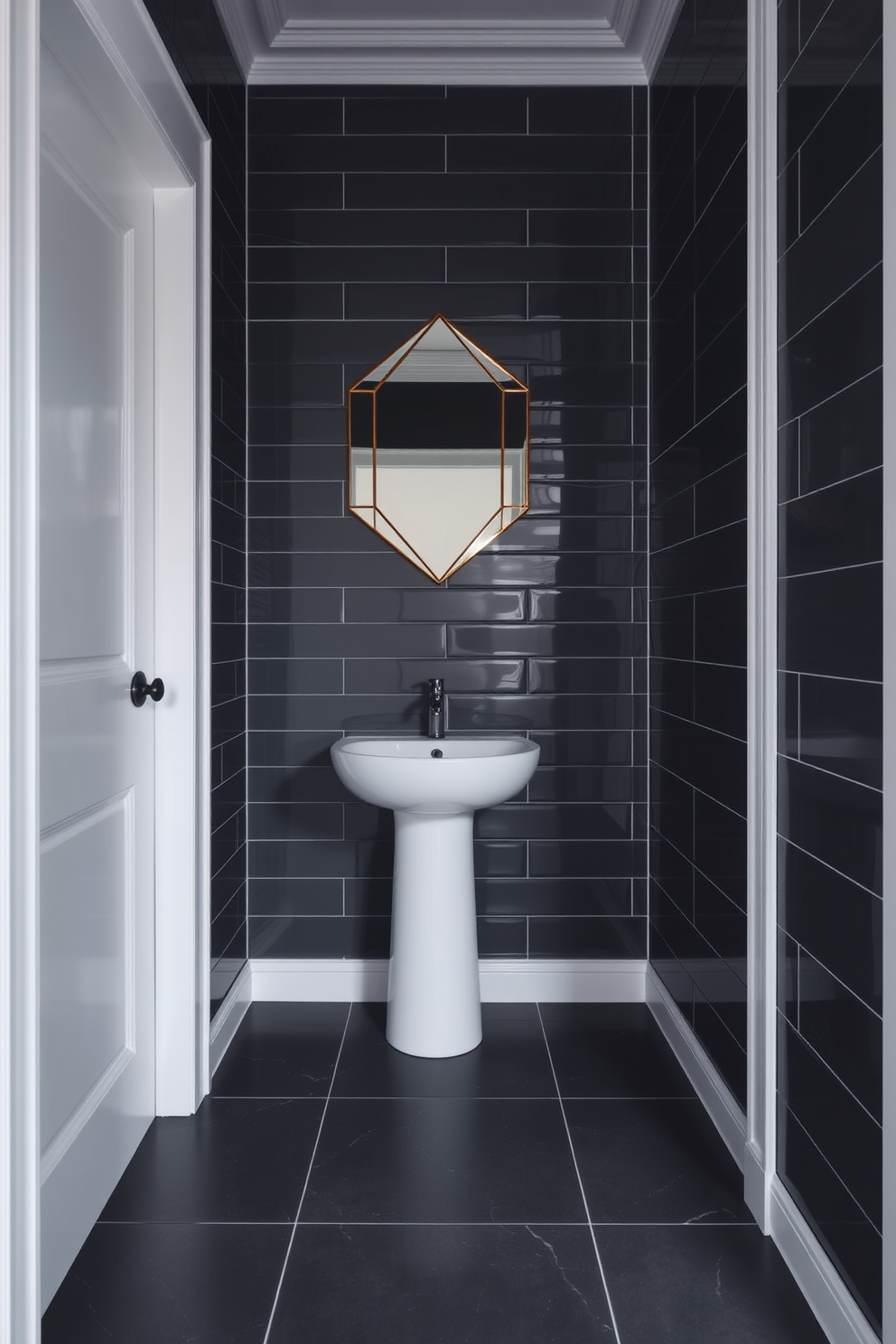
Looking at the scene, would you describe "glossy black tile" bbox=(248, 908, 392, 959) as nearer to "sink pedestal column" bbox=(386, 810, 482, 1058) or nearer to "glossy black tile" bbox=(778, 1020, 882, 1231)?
"sink pedestal column" bbox=(386, 810, 482, 1058)

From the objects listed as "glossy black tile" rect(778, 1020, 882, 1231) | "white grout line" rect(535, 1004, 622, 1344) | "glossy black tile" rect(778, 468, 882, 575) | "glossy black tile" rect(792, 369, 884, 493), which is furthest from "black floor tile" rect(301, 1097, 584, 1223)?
"glossy black tile" rect(792, 369, 884, 493)

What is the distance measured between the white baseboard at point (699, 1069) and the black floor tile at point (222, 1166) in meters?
0.84

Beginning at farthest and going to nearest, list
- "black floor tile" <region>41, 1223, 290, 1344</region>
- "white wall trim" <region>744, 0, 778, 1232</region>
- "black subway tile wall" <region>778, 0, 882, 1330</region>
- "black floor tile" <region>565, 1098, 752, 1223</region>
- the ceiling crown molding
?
the ceiling crown molding, "black floor tile" <region>565, 1098, 752, 1223</region>, "white wall trim" <region>744, 0, 778, 1232</region>, "black floor tile" <region>41, 1223, 290, 1344</region>, "black subway tile wall" <region>778, 0, 882, 1330</region>

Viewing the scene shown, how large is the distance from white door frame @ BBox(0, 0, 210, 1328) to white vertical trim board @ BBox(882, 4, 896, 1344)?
1.06 m

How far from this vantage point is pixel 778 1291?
152cm

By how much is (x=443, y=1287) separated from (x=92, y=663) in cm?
119

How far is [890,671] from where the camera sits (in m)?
1.18

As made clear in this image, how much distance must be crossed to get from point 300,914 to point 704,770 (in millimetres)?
1232

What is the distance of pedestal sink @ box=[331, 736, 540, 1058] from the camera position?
224 centimetres

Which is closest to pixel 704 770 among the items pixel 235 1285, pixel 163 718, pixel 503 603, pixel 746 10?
pixel 503 603

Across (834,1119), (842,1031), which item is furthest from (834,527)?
(834,1119)

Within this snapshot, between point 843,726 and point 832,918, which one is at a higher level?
point 843,726

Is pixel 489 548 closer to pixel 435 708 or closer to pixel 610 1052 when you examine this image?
pixel 435 708

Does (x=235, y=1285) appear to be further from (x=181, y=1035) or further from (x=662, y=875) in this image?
(x=662, y=875)
